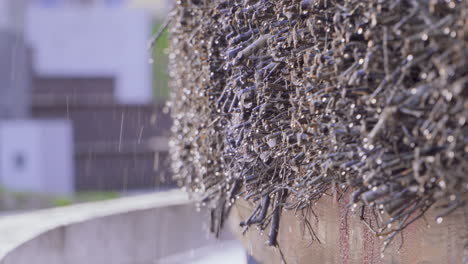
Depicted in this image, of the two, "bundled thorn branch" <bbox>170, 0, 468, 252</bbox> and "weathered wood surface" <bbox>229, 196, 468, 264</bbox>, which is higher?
"bundled thorn branch" <bbox>170, 0, 468, 252</bbox>

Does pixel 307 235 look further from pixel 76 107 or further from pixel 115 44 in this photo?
pixel 115 44

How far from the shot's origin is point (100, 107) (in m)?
13.8

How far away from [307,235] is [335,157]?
2.83ft

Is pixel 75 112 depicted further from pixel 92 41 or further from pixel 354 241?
pixel 354 241

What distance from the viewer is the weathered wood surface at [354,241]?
76.6 inches

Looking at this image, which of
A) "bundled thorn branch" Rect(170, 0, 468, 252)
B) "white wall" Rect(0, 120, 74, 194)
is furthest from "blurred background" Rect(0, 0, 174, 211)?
"bundled thorn branch" Rect(170, 0, 468, 252)

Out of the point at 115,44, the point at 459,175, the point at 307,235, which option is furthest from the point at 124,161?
the point at 459,175

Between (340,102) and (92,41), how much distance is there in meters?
19.3

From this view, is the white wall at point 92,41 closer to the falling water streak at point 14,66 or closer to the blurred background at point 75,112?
the blurred background at point 75,112

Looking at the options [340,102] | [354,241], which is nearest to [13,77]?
[354,241]

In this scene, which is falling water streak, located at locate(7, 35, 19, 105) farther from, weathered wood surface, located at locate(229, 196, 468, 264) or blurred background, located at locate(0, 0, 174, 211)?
weathered wood surface, located at locate(229, 196, 468, 264)

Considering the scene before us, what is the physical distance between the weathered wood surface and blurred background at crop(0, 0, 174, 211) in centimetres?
626

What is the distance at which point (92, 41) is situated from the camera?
20172 mm

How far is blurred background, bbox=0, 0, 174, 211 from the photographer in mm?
12664
